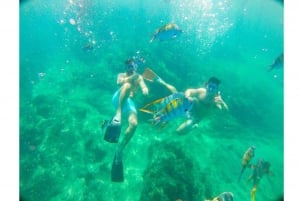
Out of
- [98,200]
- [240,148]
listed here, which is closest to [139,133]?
[98,200]

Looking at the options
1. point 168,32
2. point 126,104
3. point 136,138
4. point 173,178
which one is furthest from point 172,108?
point 136,138

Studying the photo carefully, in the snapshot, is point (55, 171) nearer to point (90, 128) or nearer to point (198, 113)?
point (90, 128)

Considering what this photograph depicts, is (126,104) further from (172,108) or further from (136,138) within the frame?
(172,108)

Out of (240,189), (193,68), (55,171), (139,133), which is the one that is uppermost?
(193,68)

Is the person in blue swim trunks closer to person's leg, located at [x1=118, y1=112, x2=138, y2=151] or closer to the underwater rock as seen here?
person's leg, located at [x1=118, y1=112, x2=138, y2=151]

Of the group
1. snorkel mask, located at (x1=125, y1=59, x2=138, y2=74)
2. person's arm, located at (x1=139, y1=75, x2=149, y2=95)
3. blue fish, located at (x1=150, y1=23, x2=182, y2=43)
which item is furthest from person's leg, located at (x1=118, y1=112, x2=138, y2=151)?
blue fish, located at (x1=150, y1=23, x2=182, y2=43)

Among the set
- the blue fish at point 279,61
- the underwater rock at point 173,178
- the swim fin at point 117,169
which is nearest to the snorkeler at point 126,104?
the swim fin at point 117,169

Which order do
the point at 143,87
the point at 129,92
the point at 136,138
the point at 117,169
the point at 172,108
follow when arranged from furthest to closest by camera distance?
1. the point at 136,138
2. the point at 129,92
3. the point at 143,87
4. the point at 117,169
5. the point at 172,108

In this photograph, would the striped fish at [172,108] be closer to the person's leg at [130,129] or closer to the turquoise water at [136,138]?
the person's leg at [130,129]

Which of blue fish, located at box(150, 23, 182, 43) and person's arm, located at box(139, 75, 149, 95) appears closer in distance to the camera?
blue fish, located at box(150, 23, 182, 43)

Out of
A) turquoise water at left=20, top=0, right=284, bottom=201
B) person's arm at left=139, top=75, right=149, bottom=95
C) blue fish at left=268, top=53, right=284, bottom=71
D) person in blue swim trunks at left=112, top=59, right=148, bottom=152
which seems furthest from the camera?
turquoise water at left=20, top=0, right=284, bottom=201

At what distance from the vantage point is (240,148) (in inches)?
413
